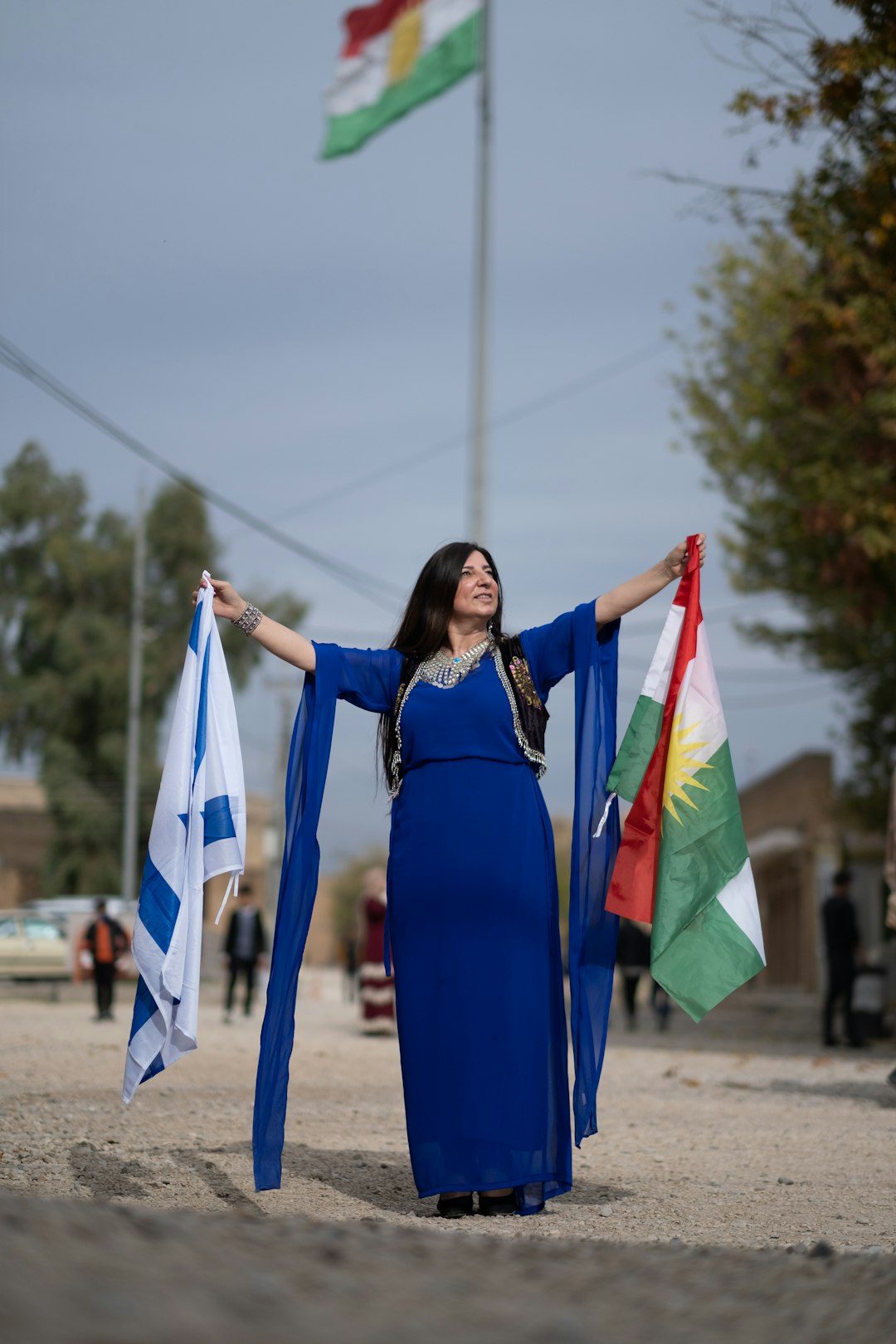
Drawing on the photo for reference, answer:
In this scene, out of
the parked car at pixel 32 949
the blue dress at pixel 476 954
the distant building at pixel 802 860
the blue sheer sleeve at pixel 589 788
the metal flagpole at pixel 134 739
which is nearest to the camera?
the blue dress at pixel 476 954

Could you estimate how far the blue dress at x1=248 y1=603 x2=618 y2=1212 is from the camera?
508 centimetres

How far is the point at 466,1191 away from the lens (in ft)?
16.6

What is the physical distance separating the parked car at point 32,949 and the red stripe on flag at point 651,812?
23631 mm

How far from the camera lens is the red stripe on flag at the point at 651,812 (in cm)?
551

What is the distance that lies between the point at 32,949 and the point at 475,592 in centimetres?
2419

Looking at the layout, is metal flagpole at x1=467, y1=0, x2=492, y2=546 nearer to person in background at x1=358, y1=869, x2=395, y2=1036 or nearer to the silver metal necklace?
person in background at x1=358, y1=869, x2=395, y2=1036

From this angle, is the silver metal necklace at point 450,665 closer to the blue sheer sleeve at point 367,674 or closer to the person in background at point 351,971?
the blue sheer sleeve at point 367,674

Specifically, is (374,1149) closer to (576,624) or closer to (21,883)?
(576,624)

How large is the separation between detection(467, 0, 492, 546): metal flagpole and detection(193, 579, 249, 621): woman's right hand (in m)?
13.2

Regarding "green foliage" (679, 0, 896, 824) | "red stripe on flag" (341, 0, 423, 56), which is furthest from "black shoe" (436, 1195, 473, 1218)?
"red stripe on flag" (341, 0, 423, 56)

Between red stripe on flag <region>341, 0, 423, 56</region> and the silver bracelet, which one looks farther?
red stripe on flag <region>341, 0, 423, 56</region>

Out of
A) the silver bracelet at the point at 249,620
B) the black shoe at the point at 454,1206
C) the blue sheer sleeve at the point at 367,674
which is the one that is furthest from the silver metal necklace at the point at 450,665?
the black shoe at the point at 454,1206

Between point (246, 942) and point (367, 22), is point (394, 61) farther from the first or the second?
point (246, 942)

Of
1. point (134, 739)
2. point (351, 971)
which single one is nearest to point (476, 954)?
point (351, 971)
